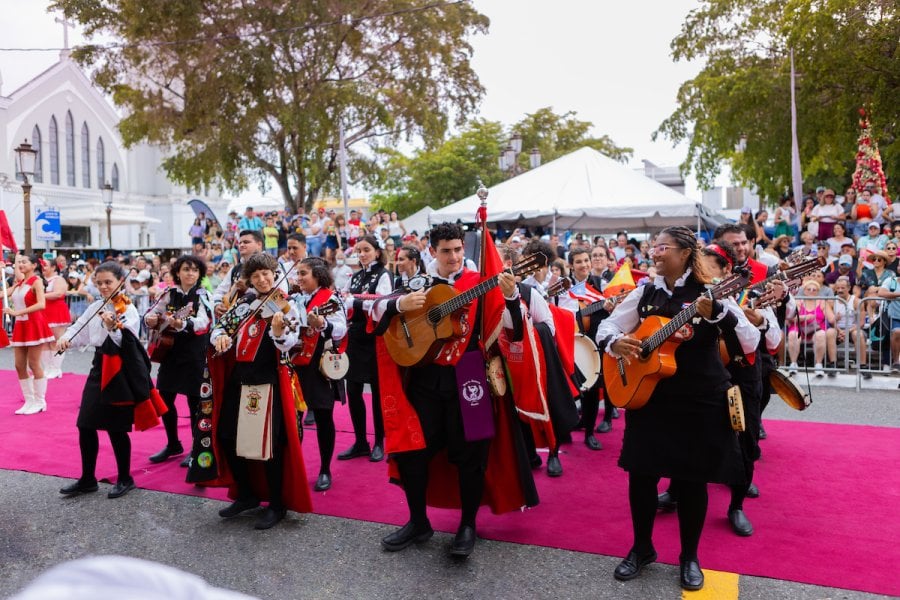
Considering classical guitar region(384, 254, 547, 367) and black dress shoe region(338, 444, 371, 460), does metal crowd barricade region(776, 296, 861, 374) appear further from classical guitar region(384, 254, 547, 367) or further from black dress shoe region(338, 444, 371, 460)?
classical guitar region(384, 254, 547, 367)

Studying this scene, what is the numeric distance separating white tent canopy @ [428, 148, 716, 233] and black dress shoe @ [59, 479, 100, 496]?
33.3ft

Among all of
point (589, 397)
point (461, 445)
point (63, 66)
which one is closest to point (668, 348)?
point (461, 445)

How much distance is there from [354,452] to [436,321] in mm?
2766

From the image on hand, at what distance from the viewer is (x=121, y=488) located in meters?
5.66

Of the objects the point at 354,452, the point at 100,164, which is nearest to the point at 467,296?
the point at 354,452

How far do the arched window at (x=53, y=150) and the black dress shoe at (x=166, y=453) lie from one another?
3666 cm

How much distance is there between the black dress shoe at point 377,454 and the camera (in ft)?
21.4

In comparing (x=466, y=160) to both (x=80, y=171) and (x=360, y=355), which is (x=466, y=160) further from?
(x=360, y=355)

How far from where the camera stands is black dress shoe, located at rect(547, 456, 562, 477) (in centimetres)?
600

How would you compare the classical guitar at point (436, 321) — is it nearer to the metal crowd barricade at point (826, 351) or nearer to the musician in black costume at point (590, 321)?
the musician in black costume at point (590, 321)

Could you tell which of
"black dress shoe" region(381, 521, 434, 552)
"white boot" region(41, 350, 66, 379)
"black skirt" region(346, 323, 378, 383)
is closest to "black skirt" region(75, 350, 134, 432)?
"black skirt" region(346, 323, 378, 383)

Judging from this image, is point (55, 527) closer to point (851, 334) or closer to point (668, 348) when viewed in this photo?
point (668, 348)

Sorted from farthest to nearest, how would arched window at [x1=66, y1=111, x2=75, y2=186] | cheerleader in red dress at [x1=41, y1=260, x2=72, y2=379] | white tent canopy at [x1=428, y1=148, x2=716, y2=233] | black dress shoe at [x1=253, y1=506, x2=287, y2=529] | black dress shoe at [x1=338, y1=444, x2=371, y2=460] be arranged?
arched window at [x1=66, y1=111, x2=75, y2=186], white tent canopy at [x1=428, y1=148, x2=716, y2=233], cheerleader in red dress at [x1=41, y1=260, x2=72, y2=379], black dress shoe at [x1=338, y1=444, x2=371, y2=460], black dress shoe at [x1=253, y1=506, x2=287, y2=529]

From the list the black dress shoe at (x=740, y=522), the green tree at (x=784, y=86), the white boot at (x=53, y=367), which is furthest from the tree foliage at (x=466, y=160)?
the black dress shoe at (x=740, y=522)
